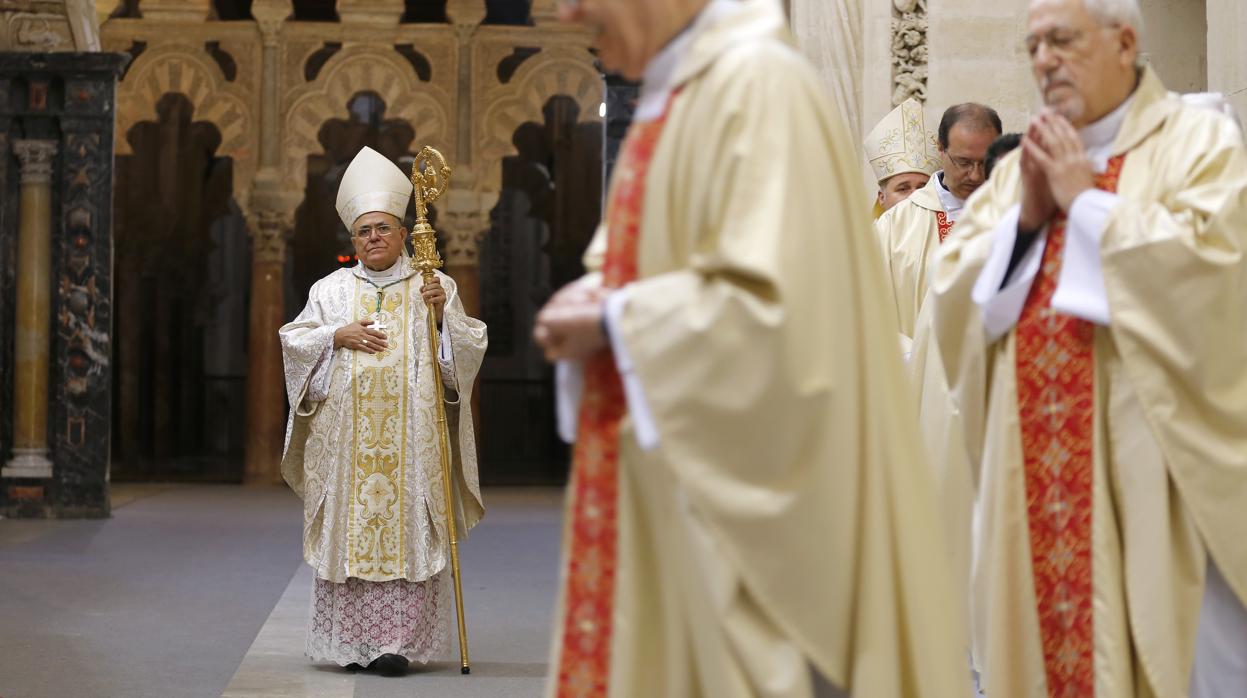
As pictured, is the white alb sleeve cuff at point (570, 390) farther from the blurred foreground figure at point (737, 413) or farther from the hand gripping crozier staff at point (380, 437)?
the hand gripping crozier staff at point (380, 437)

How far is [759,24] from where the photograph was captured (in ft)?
7.74

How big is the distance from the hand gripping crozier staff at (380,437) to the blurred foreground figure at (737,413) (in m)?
3.89

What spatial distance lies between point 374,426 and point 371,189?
0.85 meters

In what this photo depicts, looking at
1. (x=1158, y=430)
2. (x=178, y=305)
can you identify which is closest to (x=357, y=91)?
(x=178, y=305)

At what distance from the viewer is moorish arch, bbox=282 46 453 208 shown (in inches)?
639

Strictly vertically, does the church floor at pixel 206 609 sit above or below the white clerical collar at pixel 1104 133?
below

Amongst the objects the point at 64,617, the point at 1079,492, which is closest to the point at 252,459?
the point at 64,617

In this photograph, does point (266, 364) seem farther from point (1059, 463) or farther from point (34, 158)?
point (1059, 463)

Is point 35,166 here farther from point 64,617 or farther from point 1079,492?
point 1079,492

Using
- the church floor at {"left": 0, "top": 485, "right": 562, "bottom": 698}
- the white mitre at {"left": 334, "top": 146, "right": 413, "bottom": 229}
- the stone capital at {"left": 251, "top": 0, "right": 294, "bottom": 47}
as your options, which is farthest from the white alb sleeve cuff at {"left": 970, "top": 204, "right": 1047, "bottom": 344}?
the stone capital at {"left": 251, "top": 0, "right": 294, "bottom": 47}

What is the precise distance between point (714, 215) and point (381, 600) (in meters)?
4.16

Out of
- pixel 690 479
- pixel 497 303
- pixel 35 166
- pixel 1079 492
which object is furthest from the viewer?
pixel 497 303

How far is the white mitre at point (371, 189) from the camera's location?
6.36m

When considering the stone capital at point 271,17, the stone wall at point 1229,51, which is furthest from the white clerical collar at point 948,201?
the stone capital at point 271,17
